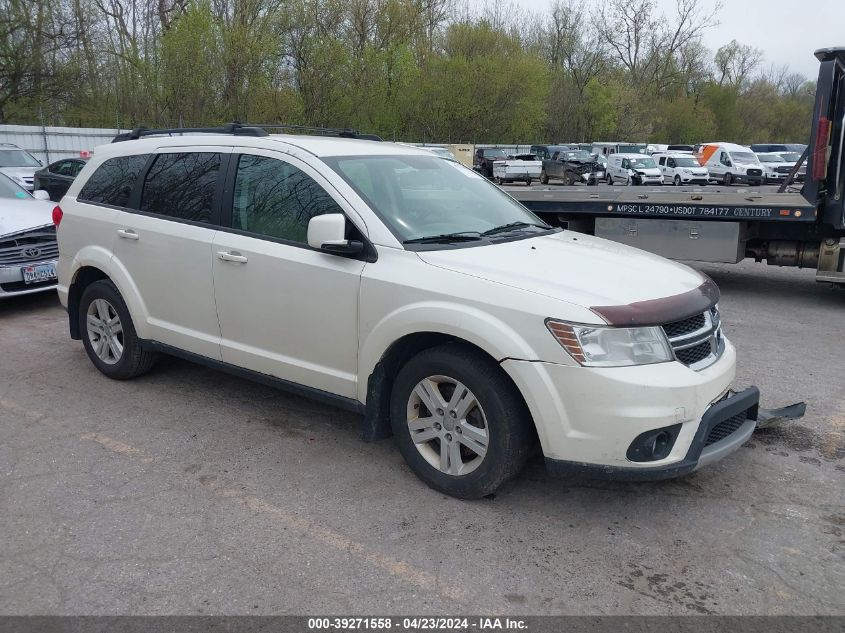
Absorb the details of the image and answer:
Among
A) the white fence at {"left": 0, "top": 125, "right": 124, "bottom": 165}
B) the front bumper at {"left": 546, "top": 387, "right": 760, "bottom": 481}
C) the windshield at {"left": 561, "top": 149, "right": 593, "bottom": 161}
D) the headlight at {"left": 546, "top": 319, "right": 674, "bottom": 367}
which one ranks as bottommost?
the front bumper at {"left": 546, "top": 387, "right": 760, "bottom": 481}

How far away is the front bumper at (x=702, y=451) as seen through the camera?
3369mm

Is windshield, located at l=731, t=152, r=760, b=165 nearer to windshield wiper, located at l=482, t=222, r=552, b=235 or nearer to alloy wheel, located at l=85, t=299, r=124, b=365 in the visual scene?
windshield wiper, located at l=482, t=222, r=552, b=235

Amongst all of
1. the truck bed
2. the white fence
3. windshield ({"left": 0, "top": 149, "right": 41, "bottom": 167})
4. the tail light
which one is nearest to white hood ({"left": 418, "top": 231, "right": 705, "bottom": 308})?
→ the truck bed

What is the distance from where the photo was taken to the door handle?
445cm

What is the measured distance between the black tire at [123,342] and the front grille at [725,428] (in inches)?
152

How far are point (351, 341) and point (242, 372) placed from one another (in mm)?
992

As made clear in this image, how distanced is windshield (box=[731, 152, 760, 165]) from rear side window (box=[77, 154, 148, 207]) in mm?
32081

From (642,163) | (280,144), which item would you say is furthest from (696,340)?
(642,163)

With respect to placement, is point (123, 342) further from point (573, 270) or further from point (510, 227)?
point (573, 270)

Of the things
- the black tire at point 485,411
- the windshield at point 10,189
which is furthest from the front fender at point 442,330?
the windshield at point 10,189

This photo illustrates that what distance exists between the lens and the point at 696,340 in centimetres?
363

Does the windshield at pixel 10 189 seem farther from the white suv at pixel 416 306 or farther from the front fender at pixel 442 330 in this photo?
the front fender at pixel 442 330

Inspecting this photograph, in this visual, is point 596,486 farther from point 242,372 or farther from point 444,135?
point 444,135

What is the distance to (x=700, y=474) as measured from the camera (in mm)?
4172
